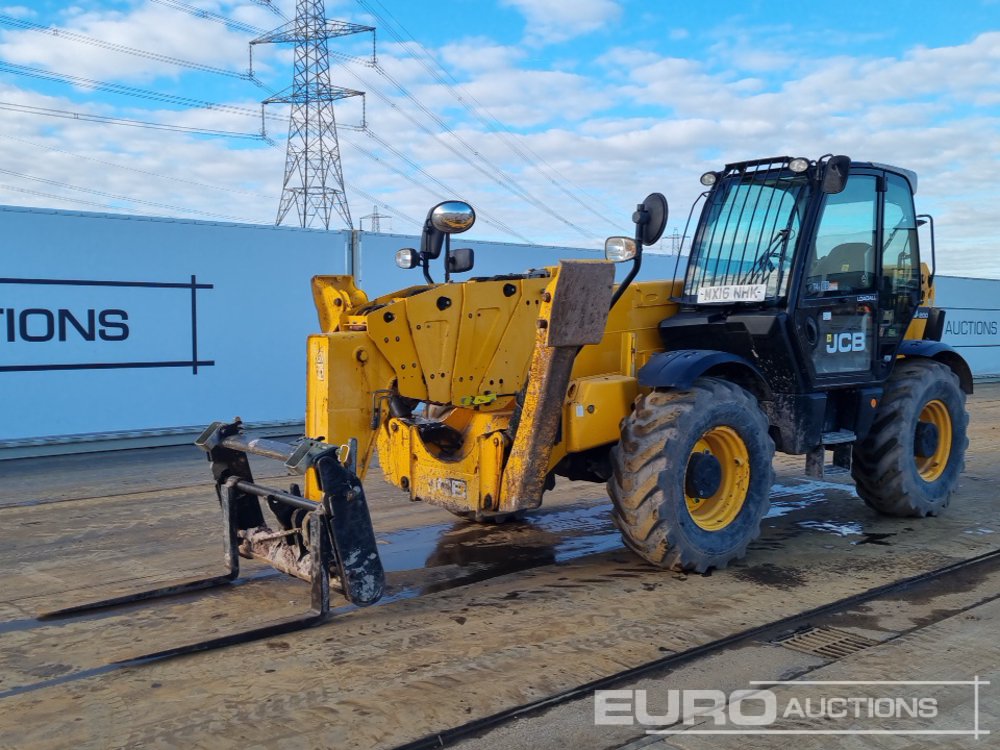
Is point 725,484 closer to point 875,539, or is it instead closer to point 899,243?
point 875,539

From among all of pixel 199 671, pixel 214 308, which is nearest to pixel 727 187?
pixel 199 671

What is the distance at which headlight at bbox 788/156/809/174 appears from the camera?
6.02 m

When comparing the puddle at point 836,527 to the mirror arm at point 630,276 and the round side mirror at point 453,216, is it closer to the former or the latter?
the mirror arm at point 630,276

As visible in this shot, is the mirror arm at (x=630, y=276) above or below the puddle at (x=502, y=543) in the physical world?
above

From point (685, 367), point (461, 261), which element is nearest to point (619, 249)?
point (685, 367)

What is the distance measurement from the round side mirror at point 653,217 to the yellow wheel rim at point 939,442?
126 inches

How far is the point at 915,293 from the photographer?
701 centimetres

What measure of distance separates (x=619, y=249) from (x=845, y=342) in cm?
202

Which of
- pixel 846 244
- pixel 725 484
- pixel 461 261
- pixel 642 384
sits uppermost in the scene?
pixel 846 244

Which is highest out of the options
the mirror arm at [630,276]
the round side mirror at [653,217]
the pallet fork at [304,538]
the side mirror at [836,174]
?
the side mirror at [836,174]

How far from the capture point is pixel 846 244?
639 centimetres

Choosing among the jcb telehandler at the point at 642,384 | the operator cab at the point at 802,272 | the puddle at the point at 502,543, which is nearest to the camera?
the jcb telehandler at the point at 642,384

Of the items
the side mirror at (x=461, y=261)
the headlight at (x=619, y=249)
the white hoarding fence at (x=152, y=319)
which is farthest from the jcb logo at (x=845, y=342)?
the white hoarding fence at (x=152, y=319)

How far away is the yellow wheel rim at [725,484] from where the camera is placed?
5578 mm
